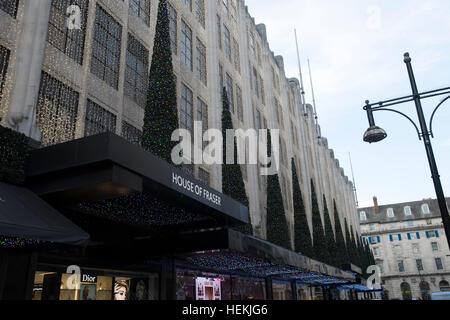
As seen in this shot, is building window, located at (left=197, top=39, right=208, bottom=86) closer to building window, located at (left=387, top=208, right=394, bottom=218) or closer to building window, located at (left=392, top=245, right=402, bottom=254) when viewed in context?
building window, located at (left=392, top=245, right=402, bottom=254)

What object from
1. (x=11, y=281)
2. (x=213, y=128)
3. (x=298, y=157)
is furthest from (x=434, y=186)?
(x=298, y=157)

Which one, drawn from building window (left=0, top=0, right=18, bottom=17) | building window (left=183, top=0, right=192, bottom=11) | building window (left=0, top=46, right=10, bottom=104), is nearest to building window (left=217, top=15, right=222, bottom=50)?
building window (left=183, top=0, right=192, bottom=11)

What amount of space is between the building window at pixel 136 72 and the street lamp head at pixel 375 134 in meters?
8.87

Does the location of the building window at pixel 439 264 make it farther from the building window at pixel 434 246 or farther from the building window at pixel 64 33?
the building window at pixel 64 33

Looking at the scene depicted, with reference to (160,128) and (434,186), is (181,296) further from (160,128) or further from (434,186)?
(434,186)

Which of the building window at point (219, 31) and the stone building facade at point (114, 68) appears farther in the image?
the building window at point (219, 31)

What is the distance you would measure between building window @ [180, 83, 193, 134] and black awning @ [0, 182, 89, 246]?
1070cm

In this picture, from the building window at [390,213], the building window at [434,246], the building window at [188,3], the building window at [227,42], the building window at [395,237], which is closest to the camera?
the building window at [188,3]

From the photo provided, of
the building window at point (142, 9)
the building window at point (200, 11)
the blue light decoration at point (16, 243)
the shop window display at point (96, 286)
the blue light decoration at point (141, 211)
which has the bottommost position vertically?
the shop window display at point (96, 286)

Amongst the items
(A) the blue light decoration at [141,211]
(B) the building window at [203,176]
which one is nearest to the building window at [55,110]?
(A) the blue light decoration at [141,211]

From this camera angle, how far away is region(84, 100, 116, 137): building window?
41.9ft

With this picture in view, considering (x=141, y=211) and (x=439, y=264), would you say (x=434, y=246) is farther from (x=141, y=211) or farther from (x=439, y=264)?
(x=141, y=211)

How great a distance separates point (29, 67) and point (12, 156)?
10.3ft

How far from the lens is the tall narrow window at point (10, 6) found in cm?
1061
